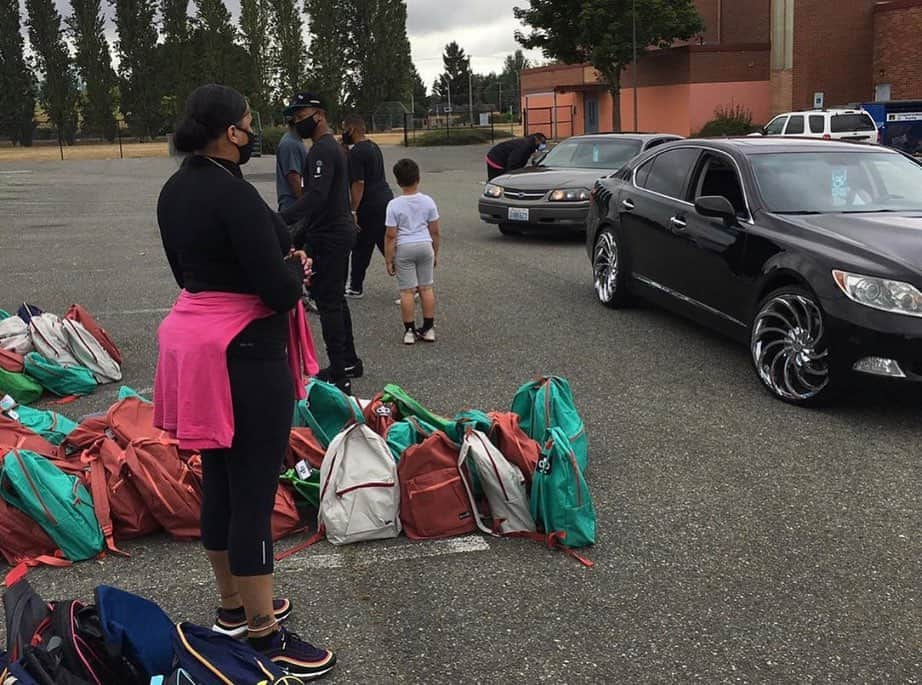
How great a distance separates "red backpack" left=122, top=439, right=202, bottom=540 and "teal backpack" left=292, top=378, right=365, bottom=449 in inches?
27.5

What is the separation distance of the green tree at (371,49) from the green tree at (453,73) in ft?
149

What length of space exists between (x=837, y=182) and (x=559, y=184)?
6.50 m

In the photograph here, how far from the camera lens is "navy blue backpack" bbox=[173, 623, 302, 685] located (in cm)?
255

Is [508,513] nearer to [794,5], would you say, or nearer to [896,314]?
[896,314]

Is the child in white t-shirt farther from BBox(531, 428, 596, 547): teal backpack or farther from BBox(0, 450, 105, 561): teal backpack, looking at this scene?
BBox(0, 450, 105, 561): teal backpack

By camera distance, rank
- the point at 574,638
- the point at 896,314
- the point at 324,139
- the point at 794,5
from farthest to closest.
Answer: the point at 794,5 < the point at 324,139 < the point at 896,314 < the point at 574,638

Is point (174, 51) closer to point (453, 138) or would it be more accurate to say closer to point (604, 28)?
point (453, 138)

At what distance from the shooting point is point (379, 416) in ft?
14.8

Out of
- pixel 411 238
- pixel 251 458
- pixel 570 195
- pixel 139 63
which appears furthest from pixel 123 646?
pixel 139 63

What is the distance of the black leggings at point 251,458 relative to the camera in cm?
273

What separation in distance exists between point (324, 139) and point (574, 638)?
3.69 metres

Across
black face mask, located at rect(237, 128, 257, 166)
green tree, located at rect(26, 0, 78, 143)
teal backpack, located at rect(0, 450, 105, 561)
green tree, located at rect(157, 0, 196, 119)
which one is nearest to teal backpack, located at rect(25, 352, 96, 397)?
teal backpack, located at rect(0, 450, 105, 561)

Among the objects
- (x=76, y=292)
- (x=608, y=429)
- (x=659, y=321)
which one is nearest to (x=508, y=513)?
(x=608, y=429)

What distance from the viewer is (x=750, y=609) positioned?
3381mm
